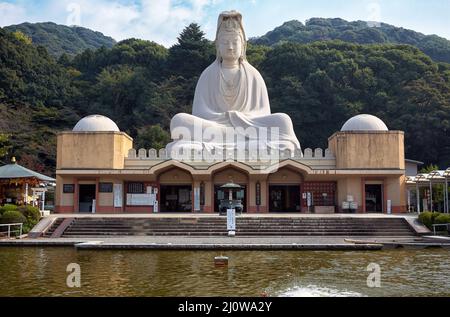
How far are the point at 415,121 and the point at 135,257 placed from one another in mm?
33539

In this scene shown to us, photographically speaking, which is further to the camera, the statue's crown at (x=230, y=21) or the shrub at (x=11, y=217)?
the statue's crown at (x=230, y=21)

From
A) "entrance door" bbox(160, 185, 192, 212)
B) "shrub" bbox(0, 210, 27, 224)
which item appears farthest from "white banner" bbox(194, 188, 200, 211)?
"shrub" bbox(0, 210, 27, 224)

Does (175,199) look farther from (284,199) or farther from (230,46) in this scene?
(230,46)

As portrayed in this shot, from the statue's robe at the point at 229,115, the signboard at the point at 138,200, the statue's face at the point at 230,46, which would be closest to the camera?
the signboard at the point at 138,200

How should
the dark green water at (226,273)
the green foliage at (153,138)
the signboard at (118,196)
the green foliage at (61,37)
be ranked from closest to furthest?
the dark green water at (226,273) → the signboard at (118,196) → the green foliage at (153,138) → the green foliage at (61,37)

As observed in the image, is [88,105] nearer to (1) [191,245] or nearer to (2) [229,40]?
(2) [229,40]

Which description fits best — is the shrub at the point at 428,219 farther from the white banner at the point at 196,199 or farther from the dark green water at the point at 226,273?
the white banner at the point at 196,199

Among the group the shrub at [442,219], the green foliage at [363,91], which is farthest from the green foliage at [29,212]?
the green foliage at [363,91]

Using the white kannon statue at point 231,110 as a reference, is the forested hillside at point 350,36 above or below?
above

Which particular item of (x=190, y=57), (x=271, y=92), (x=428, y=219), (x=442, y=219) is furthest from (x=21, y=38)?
(x=442, y=219)

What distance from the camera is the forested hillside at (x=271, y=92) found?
1625 inches

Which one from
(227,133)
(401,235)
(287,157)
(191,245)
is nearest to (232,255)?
(191,245)

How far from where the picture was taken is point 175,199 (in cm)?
2627

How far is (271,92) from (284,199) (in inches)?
851
